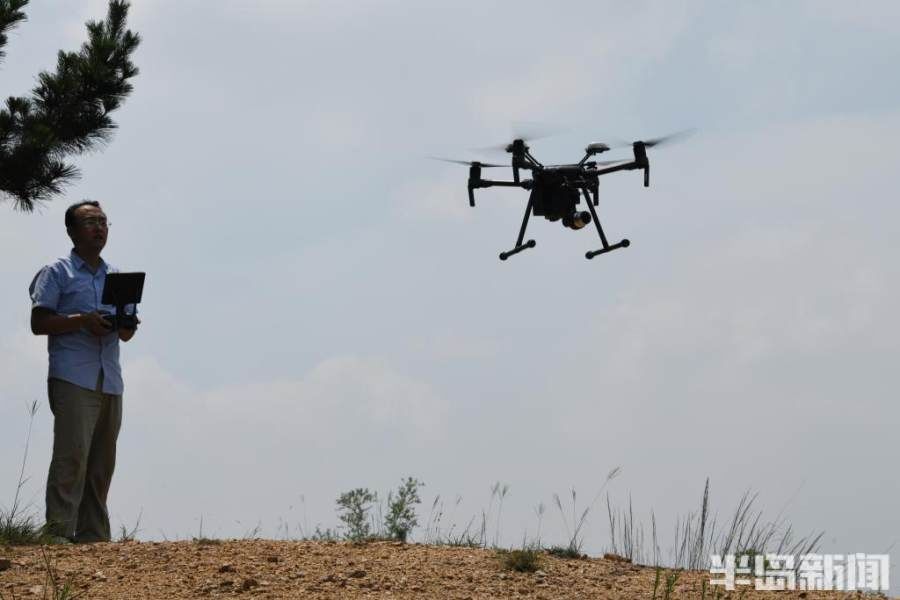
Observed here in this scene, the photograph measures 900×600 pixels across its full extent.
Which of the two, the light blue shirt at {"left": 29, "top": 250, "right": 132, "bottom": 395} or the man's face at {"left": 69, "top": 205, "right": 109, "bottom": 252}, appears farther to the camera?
the man's face at {"left": 69, "top": 205, "right": 109, "bottom": 252}

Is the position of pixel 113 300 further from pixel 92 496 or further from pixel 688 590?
pixel 688 590

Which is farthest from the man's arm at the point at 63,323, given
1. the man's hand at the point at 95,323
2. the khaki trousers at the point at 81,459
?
the khaki trousers at the point at 81,459

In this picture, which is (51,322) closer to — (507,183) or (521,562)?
(521,562)

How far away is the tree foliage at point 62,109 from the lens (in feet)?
32.7

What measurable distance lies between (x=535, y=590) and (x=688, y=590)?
2.35 ft

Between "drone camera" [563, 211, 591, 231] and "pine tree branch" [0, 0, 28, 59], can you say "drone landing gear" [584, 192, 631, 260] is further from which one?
"pine tree branch" [0, 0, 28, 59]

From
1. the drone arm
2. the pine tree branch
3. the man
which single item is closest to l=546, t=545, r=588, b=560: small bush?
the man

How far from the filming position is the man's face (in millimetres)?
7309

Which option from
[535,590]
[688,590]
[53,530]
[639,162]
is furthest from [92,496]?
[639,162]

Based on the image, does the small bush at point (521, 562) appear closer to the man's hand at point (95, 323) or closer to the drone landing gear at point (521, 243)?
the man's hand at point (95, 323)

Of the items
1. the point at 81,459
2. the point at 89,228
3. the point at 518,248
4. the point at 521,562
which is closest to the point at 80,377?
the point at 81,459

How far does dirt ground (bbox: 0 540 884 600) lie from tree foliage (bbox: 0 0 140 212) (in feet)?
14.8

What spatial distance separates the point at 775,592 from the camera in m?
5.64

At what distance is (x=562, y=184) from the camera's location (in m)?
9.98
